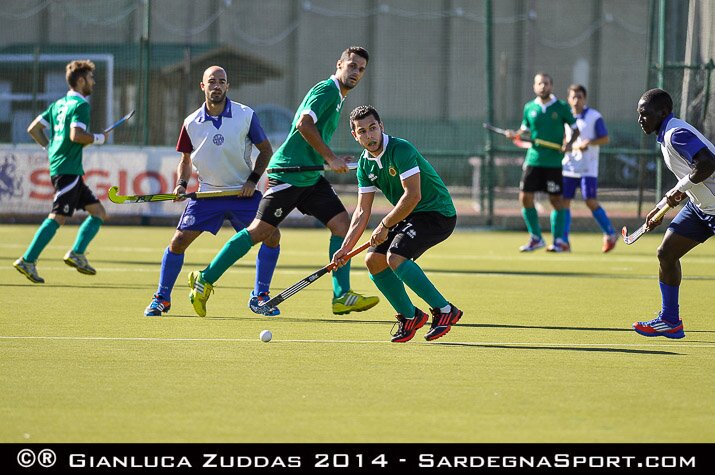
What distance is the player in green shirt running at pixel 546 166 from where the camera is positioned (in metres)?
14.9

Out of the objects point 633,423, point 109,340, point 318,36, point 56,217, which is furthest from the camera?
point 318,36

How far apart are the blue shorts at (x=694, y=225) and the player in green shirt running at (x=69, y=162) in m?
5.24

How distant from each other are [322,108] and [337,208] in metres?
0.74

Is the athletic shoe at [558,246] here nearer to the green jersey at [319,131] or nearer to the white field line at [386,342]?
the green jersey at [319,131]

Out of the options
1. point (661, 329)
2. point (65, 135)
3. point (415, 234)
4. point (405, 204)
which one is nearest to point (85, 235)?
point (65, 135)

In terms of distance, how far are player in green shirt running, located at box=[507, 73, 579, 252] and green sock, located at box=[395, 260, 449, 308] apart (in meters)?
A: 7.34

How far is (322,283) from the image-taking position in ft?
37.9

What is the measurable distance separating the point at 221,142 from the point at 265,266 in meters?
0.94

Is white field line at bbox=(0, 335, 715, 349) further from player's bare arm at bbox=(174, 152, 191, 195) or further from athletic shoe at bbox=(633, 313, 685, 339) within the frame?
player's bare arm at bbox=(174, 152, 191, 195)

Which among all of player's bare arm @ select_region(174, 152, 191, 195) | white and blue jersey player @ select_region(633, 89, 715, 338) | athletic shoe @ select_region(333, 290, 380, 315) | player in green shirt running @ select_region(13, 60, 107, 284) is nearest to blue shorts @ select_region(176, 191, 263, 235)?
player's bare arm @ select_region(174, 152, 191, 195)

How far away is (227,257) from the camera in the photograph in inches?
343

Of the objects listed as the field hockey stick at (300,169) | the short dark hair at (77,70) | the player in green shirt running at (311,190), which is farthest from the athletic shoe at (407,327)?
the short dark hair at (77,70)
